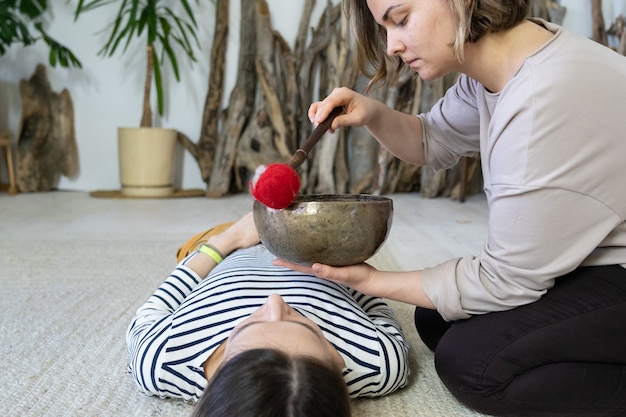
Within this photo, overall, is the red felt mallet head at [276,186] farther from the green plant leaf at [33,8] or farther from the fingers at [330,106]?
the green plant leaf at [33,8]

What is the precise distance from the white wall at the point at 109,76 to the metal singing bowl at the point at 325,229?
9.37 feet

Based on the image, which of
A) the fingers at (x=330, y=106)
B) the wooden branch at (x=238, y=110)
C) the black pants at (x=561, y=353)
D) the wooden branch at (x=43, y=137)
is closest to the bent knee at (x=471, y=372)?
the black pants at (x=561, y=353)

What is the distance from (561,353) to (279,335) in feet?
1.34

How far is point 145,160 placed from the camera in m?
3.38

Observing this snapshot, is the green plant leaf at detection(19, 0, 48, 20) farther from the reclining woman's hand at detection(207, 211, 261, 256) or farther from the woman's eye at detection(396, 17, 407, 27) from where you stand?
the woman's eye at detection(396, 17, 407, 27)

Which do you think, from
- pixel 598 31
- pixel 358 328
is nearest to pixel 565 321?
pixel 358 328

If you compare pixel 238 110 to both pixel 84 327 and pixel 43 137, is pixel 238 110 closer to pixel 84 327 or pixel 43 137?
pixel 43 137

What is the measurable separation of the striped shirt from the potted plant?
2419 mm

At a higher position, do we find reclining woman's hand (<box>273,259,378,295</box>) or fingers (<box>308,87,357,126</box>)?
fingers (<box>308,87,357,126</box>)

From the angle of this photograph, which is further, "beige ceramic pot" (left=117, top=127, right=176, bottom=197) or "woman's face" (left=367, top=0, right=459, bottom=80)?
"beige ceramic pot" (left=117, top=127, right=176, bottom=197)

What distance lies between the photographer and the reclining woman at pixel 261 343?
2.14 ft

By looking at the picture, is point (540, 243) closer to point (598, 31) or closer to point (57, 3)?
point (598, 31)

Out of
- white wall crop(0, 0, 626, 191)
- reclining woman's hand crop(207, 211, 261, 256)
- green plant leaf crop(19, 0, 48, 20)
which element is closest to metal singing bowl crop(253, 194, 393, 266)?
reclining woman's hand crop(207, 211, 261, 256)

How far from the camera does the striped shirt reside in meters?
0.88
